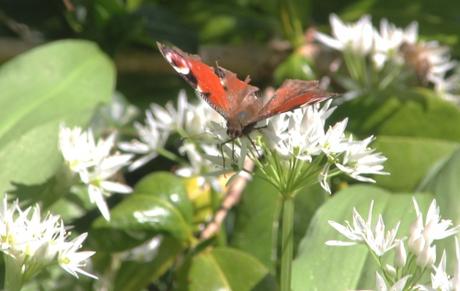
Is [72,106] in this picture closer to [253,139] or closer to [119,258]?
[119,258]

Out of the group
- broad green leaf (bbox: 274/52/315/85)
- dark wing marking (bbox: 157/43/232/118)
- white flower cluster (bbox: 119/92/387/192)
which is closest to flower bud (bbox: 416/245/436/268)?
white flower cluster (bbox: 119/92/387/192)

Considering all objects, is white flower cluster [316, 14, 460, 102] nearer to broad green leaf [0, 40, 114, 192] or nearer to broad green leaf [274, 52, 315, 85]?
broad green leaf [274, 52, 315, 85]

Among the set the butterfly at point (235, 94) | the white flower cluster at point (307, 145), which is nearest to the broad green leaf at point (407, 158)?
the white flower cluster at point (307, 145)

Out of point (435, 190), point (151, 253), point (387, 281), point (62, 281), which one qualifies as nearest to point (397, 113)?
point (435, 190)

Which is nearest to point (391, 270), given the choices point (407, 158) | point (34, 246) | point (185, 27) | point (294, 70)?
point (34, 246)

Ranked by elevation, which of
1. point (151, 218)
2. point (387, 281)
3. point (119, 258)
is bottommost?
point (119, 258)

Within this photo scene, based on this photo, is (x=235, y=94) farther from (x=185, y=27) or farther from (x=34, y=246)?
(x=185, y=27)

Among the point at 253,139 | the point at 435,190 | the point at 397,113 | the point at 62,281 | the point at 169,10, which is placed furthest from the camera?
the point at 169,10

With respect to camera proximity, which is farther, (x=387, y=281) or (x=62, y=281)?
(x=62, y=281)

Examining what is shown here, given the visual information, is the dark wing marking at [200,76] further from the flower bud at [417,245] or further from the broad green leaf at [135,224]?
the broad green leaf at [135,224]
